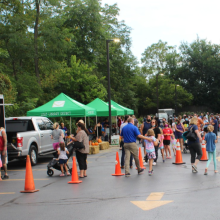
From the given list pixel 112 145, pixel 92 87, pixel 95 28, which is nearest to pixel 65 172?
pixel 112 145

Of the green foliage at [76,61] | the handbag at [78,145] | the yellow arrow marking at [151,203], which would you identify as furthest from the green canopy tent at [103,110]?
the yellow arrow marking at [151,203]

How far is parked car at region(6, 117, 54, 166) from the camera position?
14.4 meters

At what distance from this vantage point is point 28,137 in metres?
15.0

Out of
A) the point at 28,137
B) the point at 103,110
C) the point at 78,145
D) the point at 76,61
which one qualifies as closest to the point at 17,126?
the point at 28,137

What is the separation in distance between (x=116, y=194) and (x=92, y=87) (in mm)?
25891

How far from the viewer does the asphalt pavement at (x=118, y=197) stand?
677cm

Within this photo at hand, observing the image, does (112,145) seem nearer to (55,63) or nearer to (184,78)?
(55,63)

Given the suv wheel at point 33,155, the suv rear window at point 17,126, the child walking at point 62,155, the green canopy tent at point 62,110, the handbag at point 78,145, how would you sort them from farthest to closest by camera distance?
the green canopy tent at point 62,110 → the suv rear window at point 17,126 → the suv wheel at point 33,155 → the child walking at point 62,155 → the handbag at point 78,145

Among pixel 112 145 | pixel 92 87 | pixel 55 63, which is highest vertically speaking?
pixel 55 63

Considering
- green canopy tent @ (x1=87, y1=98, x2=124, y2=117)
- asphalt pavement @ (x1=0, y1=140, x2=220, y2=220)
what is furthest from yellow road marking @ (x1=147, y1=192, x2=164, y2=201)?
green canopy tent @ (x1=87, y1=98, x2=124, y2=117)

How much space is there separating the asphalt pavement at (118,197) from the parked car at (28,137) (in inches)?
85.3

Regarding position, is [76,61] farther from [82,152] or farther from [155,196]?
[155,196]

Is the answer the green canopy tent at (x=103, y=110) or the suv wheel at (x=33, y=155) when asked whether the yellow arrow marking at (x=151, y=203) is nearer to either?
the suv wheel at (x=33, y=155)

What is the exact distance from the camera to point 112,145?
2453 centimetres
